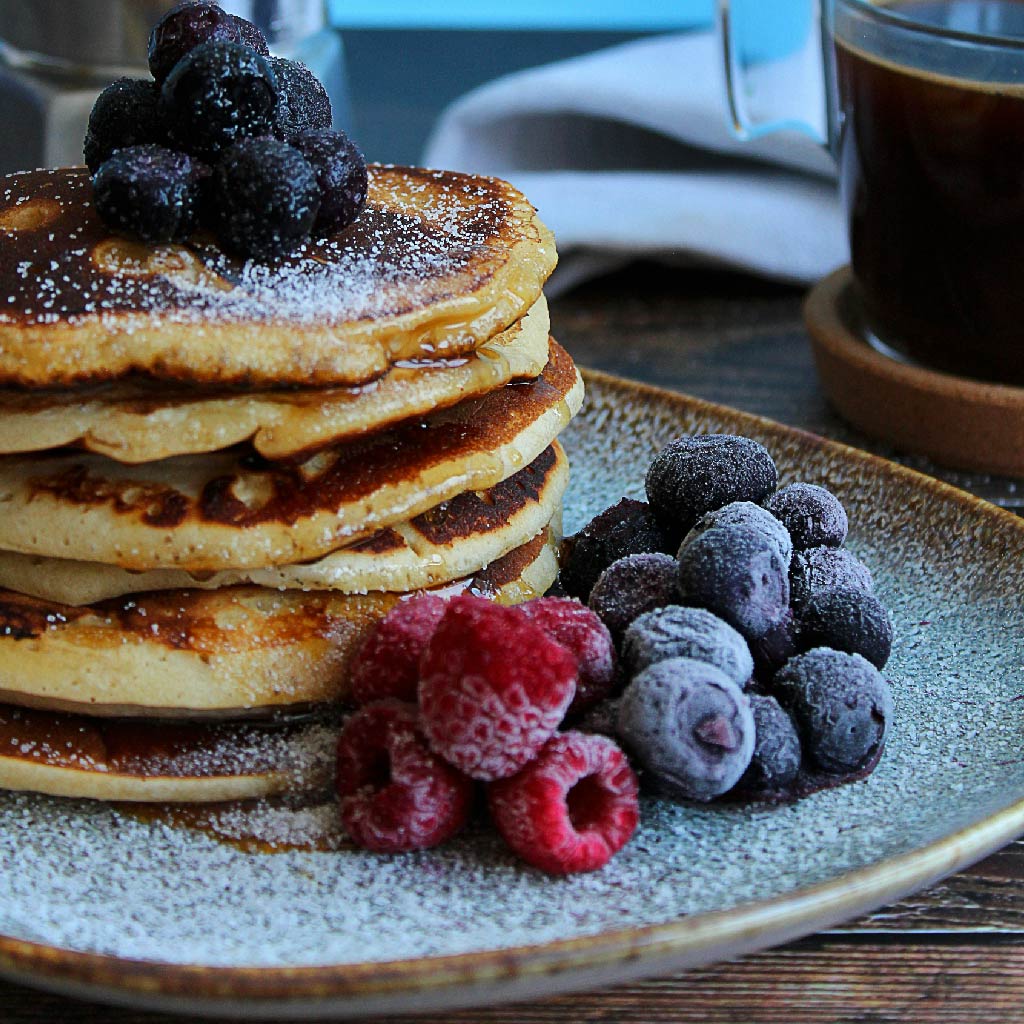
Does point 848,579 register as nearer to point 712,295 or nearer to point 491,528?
point 491,528

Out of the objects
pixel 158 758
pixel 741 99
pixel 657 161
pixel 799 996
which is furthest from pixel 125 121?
pixel 657 161

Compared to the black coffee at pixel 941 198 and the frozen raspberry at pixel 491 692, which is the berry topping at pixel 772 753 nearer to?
the frozen raspberry at pixel 491 692

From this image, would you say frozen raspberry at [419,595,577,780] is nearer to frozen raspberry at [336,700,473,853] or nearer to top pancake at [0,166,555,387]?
frozen raspberry at [336,700,473,853]

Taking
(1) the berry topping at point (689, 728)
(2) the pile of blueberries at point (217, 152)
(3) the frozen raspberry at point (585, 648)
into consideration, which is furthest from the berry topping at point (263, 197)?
(1) the berry topping at point (689, 728)

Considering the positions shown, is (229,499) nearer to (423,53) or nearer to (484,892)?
(484,892)

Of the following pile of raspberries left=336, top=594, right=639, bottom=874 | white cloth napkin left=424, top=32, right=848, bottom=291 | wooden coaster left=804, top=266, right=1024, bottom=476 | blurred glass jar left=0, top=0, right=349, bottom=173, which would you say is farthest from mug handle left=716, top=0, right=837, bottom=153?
pile of raspberries left=336, top=594, right=639, bottom=874

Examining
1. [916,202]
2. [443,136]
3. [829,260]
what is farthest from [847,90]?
[443,136]

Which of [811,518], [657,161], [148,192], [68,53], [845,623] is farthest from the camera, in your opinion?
[657,161]
